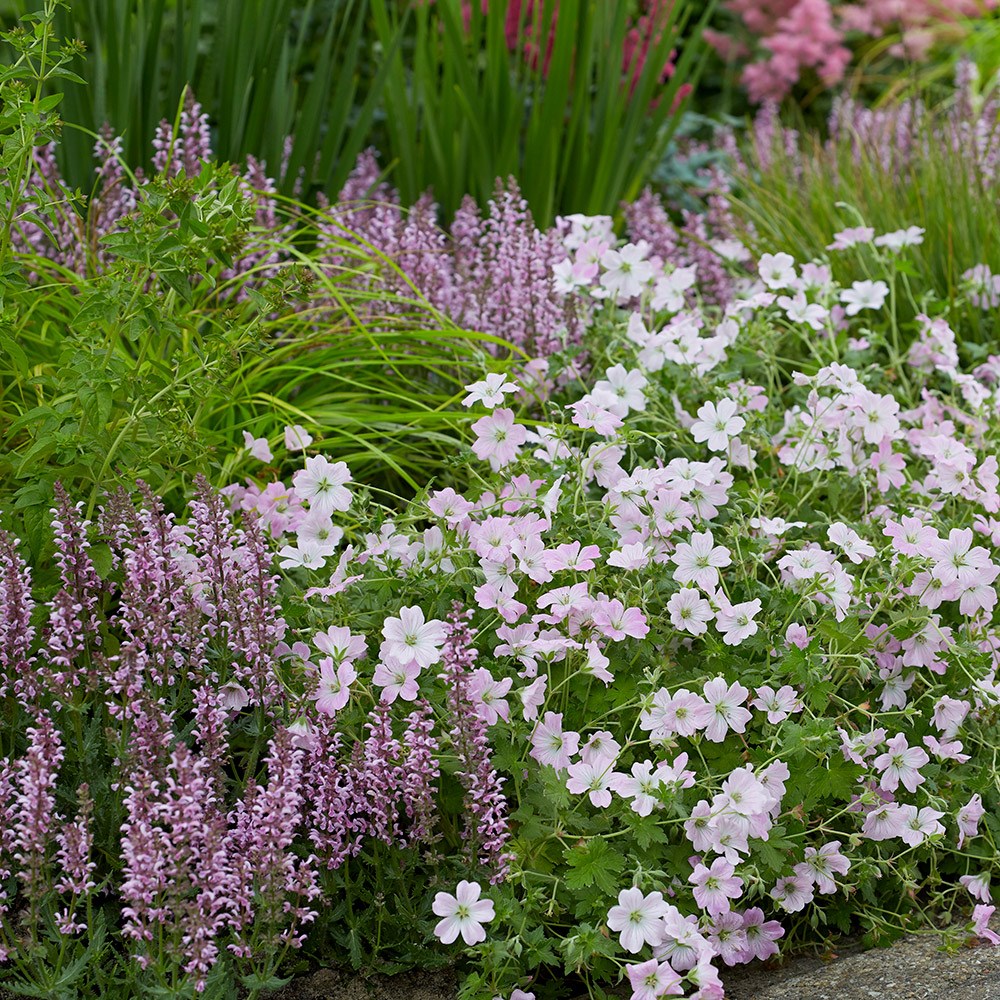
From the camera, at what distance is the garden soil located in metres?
1.89

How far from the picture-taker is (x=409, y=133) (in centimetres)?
412

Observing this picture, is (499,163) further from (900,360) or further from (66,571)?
(66,571)

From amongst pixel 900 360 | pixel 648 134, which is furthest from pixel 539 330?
pixel 648 134

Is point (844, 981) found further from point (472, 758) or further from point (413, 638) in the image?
point (413, 638)

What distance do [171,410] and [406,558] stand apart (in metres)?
0.49

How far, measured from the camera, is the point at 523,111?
13.6 ft

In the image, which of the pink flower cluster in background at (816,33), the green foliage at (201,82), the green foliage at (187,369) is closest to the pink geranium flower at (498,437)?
the green foliage at (187,369)

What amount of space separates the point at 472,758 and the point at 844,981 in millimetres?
710

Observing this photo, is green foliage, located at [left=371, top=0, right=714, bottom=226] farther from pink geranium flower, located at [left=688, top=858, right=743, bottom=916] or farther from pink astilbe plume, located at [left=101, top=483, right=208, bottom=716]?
pink geranium flower, located at [left=688, top=858, right=743, bottom=916]

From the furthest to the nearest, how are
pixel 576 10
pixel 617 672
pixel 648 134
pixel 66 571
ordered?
pixel 648 134 < pixel 576 10 < pixel 617 672 < pixel 66 571

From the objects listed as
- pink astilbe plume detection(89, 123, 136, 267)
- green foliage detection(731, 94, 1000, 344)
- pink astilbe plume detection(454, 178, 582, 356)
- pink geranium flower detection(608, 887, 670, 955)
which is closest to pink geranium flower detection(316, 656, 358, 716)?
pink geranium flower detection(608, 887, 670, 955)

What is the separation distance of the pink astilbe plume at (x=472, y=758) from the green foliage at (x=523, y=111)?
8.34 feet

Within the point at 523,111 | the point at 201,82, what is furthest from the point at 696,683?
the point at 201,82

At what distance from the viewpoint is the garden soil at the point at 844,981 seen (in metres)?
1.89
